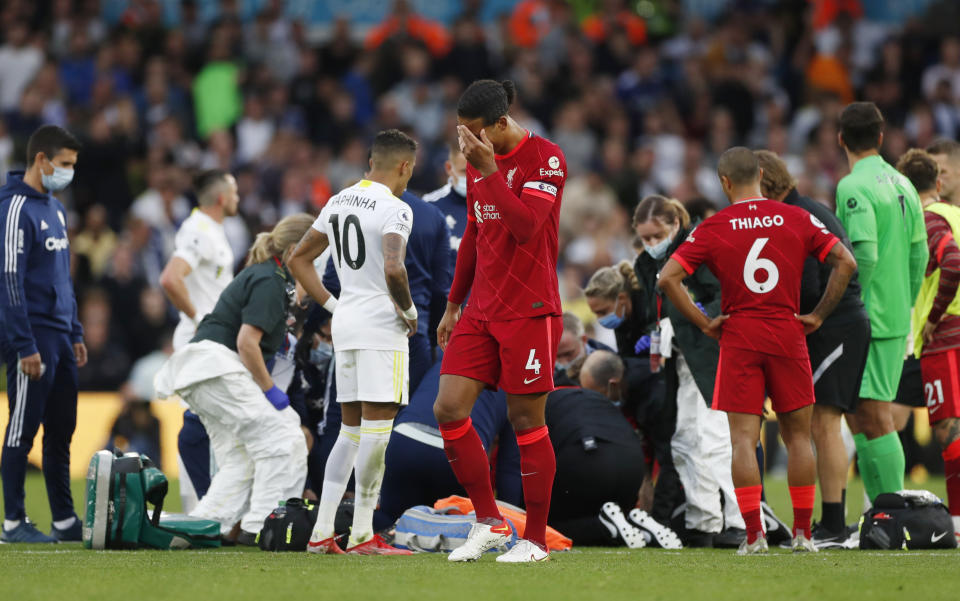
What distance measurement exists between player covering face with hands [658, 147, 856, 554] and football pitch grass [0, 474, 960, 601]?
1.40ft

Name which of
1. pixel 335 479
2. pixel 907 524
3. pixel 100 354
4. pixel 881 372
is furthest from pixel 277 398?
pixel 100 354

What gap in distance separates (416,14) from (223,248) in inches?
441

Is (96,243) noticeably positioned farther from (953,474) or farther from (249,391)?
(953,474)

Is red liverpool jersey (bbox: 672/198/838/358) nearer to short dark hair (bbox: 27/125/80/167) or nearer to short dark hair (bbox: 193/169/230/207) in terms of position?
short dark hair (bbox: 27/125/80/167)

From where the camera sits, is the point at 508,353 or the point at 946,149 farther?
the point at 946,149

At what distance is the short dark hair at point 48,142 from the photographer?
362 inches

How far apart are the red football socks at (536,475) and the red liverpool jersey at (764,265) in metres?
1.34

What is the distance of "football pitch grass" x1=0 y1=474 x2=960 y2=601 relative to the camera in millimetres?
5500

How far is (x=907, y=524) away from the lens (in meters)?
8.00

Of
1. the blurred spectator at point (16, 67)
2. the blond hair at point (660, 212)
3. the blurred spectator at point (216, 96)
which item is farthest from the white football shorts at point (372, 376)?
the blurred spectator at point (16, 67)

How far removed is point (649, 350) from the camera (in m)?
9.53

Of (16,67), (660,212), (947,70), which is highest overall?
(947,70)

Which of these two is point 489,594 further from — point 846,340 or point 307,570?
point 846,340

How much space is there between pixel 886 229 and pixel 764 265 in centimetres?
151
